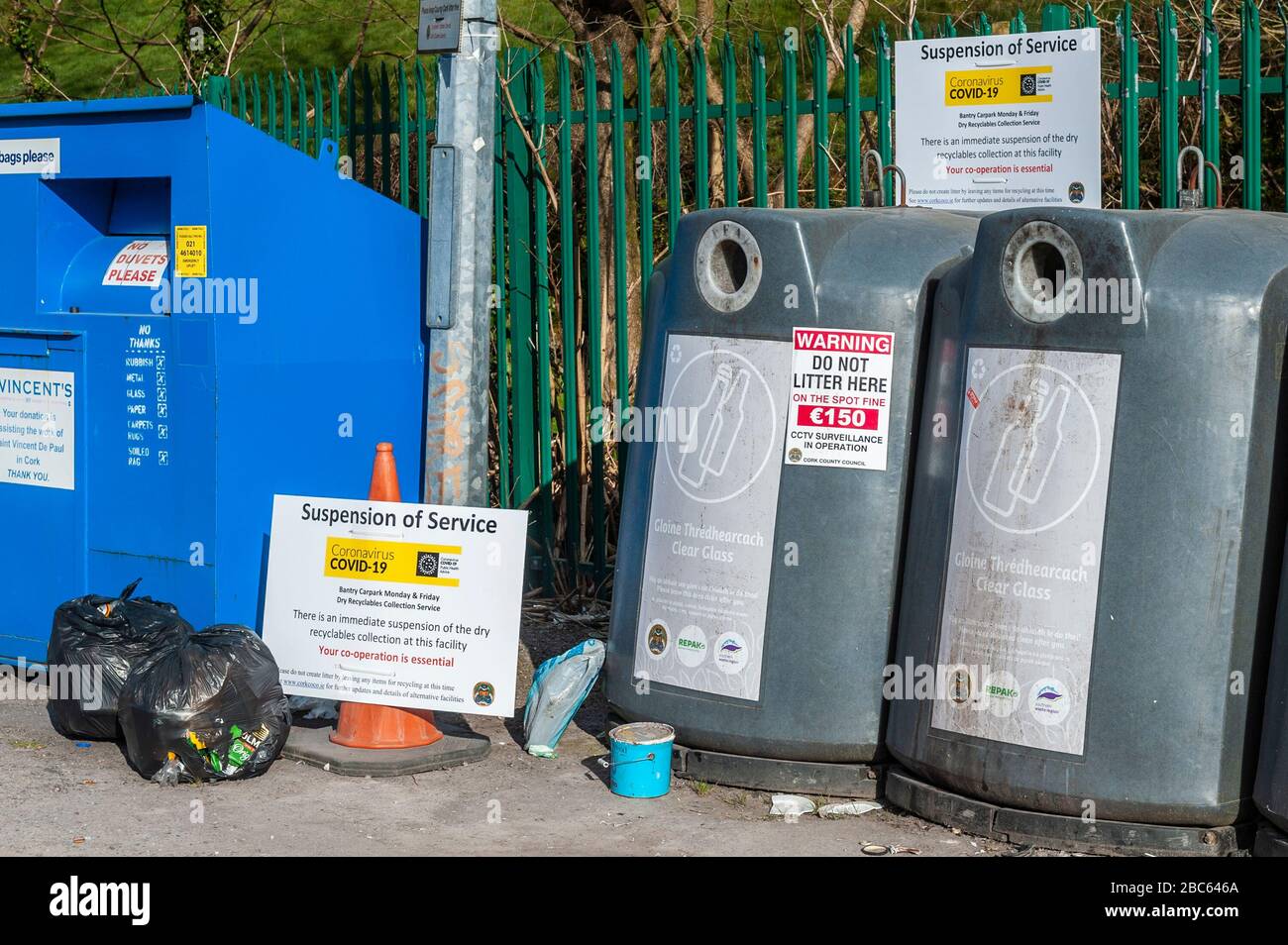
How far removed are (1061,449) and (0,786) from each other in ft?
11.0

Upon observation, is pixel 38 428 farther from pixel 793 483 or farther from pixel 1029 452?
pixel 1029 452

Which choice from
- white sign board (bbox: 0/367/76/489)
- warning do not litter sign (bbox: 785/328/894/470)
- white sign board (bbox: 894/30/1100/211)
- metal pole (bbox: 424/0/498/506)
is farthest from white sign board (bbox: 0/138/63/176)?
white sign board (bbox: 894/30/1100/211)

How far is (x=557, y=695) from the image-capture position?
490 centimetres

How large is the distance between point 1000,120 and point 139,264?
3.14 metres

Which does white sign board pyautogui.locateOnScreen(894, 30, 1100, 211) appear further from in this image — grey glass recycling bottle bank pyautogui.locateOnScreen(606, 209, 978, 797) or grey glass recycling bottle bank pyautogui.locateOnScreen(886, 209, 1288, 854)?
grey glass recycling bottle bank pyautogui.locateOnScreen(886, 209, 1288, 854)

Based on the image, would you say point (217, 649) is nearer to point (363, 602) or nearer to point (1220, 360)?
point (363, 602)

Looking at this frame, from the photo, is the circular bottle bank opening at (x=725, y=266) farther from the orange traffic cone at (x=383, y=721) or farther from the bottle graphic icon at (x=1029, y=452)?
the orange traffic cone at (x=383, y=721)

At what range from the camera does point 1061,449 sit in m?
3.81

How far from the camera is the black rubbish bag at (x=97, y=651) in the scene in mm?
4895

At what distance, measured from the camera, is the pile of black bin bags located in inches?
178

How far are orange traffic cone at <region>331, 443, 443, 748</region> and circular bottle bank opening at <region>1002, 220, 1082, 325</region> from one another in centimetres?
212

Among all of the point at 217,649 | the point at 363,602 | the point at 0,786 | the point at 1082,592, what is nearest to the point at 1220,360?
the point at 1082,592

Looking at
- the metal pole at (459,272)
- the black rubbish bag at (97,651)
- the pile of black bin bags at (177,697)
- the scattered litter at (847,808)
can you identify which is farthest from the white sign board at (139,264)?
the scattered litter at (847,808)

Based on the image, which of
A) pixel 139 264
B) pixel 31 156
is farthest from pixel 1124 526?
pixel 31 156
